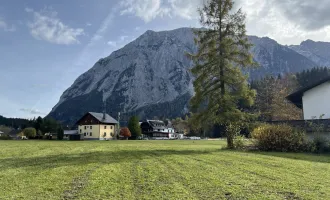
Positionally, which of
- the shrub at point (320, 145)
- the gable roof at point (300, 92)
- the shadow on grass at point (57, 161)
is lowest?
the shadow on grass at point (57, 161)

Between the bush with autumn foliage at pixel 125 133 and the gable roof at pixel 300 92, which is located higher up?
the gable roof at pixel 300 92

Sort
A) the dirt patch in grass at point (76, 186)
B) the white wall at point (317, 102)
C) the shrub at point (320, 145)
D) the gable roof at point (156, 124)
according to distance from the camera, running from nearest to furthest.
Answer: the dirt patch in grass at point (76, 186), the shrub at point (320, 145), the white wall at point (317, 102), the gable roof at point (156, 124)

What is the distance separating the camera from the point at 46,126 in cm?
8925

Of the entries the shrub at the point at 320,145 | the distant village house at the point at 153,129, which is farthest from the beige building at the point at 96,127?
the shrub at the point at 320,145

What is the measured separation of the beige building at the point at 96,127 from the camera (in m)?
83.7

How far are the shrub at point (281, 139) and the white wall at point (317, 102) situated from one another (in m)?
7.93

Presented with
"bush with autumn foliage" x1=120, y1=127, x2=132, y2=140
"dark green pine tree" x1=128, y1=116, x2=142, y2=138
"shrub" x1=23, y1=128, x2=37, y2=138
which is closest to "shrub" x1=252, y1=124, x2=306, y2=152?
"bush with autumn foliage" x1=120, y1=127, x2=132, y2=140

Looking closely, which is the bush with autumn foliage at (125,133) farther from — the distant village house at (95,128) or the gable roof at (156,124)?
the gable roof at (156,124)

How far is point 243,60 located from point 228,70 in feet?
5.52

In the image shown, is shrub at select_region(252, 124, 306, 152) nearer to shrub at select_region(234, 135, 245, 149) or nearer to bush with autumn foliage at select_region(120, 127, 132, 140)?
shrub at select_region(234, 135, 245, 149)

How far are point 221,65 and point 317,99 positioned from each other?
12.4 m

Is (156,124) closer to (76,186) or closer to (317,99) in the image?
(317,99)

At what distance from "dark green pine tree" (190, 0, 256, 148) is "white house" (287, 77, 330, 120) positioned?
28.6 ft

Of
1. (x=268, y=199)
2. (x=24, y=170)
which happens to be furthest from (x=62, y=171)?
(x=268, y=199)
